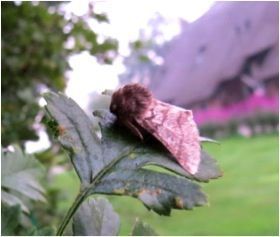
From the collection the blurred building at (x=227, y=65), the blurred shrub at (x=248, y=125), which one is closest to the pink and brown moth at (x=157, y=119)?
the blurred building at (x=227, y=65)

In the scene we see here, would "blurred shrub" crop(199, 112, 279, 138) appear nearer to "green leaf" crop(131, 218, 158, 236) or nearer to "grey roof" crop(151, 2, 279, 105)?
"grey roof" crop(151, 2, 279, 105)

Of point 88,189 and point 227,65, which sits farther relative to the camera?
point 227,65

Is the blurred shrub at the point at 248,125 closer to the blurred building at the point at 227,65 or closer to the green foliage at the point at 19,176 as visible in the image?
the blurred building at the point at 227,65

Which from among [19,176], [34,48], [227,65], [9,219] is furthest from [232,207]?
[227,65]

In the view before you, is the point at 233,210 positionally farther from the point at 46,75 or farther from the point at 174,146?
the point at 174,146

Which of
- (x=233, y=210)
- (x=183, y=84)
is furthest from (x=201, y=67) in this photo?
(x=233, y=210)

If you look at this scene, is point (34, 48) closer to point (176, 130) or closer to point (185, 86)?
point (176, 130)
